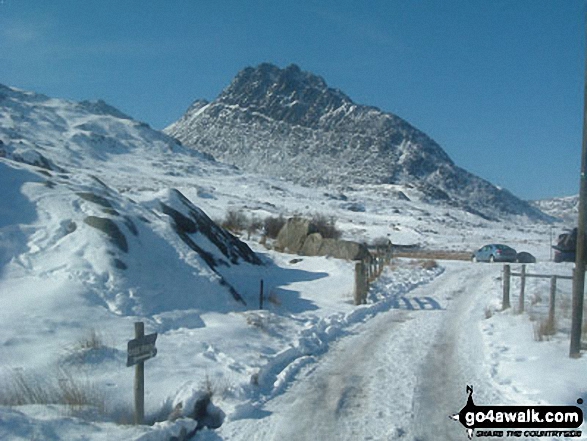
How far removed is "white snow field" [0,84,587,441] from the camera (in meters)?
6.55

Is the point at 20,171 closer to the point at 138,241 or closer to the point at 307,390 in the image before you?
the point at 138,241

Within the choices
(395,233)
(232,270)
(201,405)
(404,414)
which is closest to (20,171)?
(232,270)

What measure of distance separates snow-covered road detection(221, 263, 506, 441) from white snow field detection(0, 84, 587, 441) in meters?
0.03

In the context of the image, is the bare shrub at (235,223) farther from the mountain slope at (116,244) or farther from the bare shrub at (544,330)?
the bare shrub at (544,330)

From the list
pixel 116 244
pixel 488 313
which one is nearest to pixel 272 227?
pixel 488 313

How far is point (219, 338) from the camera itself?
10.3 meters

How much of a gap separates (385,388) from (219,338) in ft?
11.8

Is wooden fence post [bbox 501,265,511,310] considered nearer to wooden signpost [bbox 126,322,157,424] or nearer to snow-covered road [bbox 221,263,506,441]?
snow-covered road [bbox 221,263,506,441]

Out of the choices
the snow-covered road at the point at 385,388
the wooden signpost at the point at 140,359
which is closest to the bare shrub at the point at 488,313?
the snow-covered road at the point at 385,388

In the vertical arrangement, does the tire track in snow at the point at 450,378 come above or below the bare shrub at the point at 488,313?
below

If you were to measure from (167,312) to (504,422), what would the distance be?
6.99 metres

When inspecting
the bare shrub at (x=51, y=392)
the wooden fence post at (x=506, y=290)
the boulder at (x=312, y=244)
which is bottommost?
the bare shrub at (x=51, y=392)

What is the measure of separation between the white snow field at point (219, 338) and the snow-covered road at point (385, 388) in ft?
0.11

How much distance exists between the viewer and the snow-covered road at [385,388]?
20.7ft
